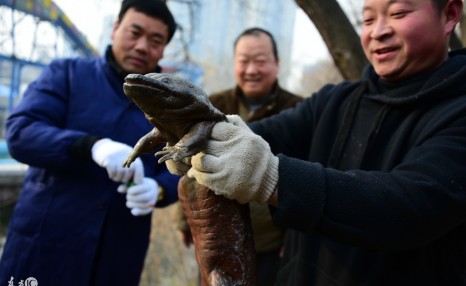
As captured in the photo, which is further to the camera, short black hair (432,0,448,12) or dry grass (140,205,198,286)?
dry grass (140,205,198,286)

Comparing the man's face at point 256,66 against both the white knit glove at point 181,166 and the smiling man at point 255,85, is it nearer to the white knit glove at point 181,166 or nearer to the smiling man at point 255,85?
the smiling man at point 255,85

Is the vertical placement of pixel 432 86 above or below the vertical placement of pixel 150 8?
below

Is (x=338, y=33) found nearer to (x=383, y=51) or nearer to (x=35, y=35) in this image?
(x=383, y=51)

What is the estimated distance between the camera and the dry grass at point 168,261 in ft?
19.2

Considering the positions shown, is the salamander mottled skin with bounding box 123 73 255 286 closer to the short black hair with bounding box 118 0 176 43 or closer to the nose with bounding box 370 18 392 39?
the nose with bounding box 370 18 392 39

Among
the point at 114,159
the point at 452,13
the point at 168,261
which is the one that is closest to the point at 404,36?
the point at 452,13

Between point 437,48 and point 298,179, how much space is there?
99cm

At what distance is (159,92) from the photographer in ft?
4.27

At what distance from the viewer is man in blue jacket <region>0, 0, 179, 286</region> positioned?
7.62 feet

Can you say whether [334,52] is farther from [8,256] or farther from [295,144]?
[8,256]

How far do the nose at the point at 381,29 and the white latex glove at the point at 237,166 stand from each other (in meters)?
0.83

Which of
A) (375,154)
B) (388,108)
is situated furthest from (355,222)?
(388,108)

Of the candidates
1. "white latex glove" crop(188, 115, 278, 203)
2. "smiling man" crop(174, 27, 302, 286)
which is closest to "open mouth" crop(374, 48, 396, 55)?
"white latex glove" crop(188, 115, 278, 203)

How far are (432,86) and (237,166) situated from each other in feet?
3.27
